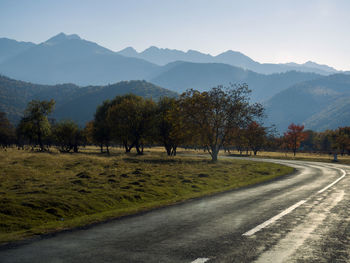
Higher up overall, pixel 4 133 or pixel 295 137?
pixel 295 137

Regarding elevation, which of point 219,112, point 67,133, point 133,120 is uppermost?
point 219,112

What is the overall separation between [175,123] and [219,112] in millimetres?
7526

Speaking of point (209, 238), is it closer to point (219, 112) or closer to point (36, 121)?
point (219, 112)

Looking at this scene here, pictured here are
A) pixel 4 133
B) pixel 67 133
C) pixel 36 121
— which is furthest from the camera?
pixel 4 133

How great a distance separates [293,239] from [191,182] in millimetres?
14754

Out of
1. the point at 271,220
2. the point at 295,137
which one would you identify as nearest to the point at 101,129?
the point at 295,137

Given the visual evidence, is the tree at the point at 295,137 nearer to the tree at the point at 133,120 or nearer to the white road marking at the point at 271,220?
the tree at the point at 133,120

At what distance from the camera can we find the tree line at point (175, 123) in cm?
4772

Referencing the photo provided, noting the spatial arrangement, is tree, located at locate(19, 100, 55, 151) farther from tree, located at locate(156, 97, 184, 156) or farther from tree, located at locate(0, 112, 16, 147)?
tree, located at locate(156, 97, 184, 156)

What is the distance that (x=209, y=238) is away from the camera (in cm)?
866

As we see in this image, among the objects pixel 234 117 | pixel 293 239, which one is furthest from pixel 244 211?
pixel 234 117

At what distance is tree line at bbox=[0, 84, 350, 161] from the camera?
47.7 m

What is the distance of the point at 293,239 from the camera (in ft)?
28.1

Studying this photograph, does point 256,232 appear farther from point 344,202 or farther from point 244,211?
point 344,202
